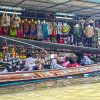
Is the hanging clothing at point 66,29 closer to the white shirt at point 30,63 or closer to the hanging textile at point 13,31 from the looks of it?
the hanging textile at point 13,31

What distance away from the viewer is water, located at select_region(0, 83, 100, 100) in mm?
7594

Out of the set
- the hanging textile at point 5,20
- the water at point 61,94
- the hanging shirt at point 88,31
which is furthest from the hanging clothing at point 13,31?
the hanging shirt at point 88,31

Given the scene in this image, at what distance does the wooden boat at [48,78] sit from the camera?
8.45 metres

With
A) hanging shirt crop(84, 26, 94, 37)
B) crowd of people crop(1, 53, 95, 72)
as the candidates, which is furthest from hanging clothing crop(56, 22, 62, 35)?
crowd of people crop(1, 53, 95, 72)

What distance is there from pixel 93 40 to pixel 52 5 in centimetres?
423

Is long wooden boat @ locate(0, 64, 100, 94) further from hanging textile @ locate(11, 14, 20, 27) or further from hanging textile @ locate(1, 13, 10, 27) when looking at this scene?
hanging textile @ locate(1, 13, 10, 27)

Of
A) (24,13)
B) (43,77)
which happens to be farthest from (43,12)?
(43,77)

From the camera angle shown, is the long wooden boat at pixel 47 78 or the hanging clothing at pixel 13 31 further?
the hanging clothing at pixel 13 31

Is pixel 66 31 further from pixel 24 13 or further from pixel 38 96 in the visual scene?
pixel 38 96

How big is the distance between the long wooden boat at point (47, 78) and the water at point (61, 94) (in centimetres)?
29

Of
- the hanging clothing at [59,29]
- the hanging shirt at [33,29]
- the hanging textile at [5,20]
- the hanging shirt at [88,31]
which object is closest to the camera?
the hanging textile at [5,20]

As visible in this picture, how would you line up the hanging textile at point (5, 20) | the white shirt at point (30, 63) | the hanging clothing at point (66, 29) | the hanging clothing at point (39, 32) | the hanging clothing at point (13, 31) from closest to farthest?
the white shirt at point (30, 63), the hanging textile at point (5, 20), the hanging clothing at point (13, 31), the hanging clothing at point (39, 32), the hanging clothing at point (66, 29)

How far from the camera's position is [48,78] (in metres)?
9.27

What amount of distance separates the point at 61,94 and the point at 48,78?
1208 mm
